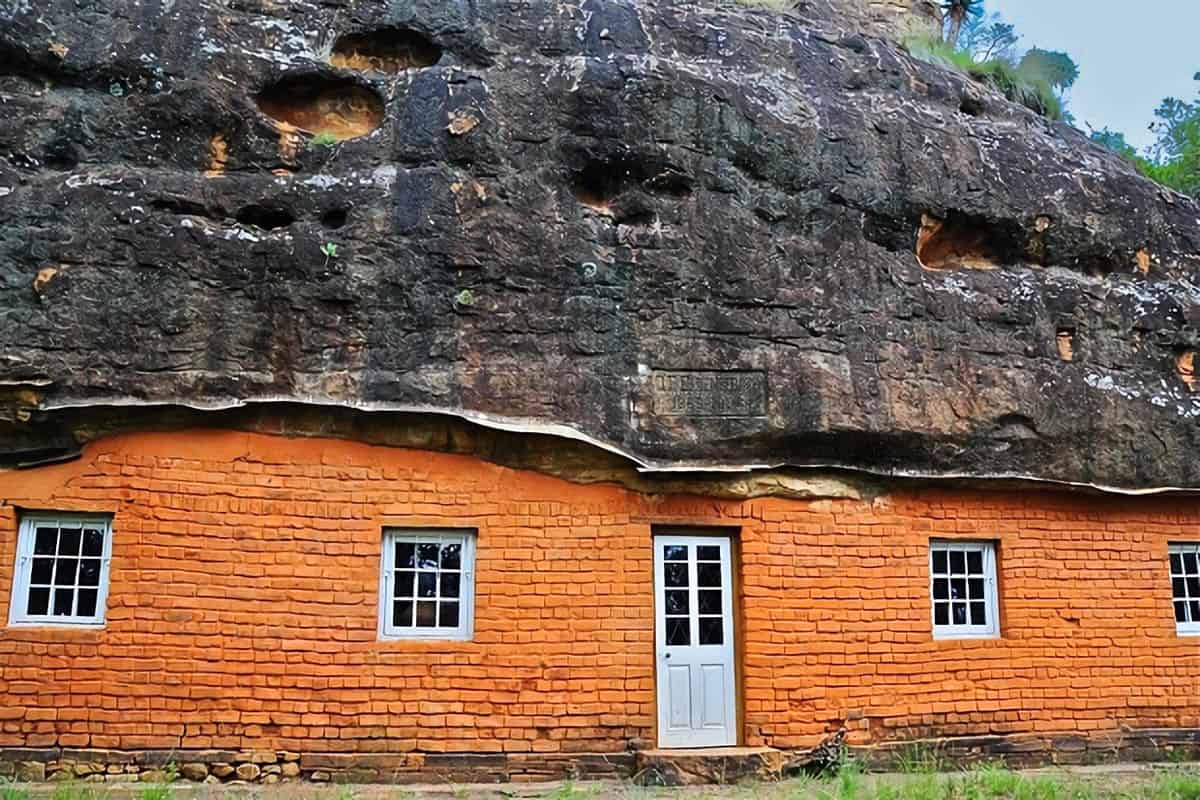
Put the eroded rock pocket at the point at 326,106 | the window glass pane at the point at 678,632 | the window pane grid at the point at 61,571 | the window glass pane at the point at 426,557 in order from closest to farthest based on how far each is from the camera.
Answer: the window pane grid at the point at 61,571, the window glass pane at the point at 426,557, the window glass pane at the point at 678,632, the eroded rock pocket at the point at 326,106

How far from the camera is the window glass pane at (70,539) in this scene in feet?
30.8

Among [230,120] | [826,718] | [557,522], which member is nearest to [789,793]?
[826,718]

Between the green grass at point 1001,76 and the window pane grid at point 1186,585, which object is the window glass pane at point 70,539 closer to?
the green grass at point 1001,76

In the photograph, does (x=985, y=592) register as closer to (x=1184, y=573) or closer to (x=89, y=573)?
(x=1184, y=573)

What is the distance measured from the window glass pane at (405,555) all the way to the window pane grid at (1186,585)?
7.95m

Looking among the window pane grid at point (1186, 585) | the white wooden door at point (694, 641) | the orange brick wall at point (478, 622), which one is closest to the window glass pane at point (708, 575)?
the white wooden door at point (694, 641)

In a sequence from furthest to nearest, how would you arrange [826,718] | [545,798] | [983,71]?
[983,71] → [826,718] → [545,798]

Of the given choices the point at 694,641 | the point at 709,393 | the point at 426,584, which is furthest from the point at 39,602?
the point at 709,393

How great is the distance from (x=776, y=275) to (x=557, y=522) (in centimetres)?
318

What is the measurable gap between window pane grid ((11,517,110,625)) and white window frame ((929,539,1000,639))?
7702mm

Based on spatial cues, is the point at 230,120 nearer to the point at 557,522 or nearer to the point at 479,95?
the point at 479,95

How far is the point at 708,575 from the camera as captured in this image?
1033 centimetres

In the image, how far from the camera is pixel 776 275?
1046 centimetres

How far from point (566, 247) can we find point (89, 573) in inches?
200
